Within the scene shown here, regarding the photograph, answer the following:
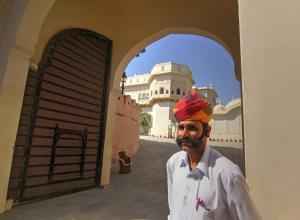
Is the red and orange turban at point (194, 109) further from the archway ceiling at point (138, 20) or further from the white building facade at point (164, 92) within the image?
the white building facade at point (164, 92)

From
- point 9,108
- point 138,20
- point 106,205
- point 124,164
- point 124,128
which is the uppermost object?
point 138,20

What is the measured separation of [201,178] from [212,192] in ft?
0.39

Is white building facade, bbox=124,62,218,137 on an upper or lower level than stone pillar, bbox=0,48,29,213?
upper

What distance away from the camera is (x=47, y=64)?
15.6 ft

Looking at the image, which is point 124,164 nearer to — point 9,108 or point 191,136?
point 9,108

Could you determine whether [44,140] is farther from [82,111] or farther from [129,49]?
[129,49]

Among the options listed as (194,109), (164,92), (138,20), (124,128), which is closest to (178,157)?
(194,109)

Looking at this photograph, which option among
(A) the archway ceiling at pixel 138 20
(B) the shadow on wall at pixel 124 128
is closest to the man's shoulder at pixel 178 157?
(A) the archway ceiling at pixel 138 20

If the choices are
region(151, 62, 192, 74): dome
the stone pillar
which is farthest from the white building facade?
the stone pillar

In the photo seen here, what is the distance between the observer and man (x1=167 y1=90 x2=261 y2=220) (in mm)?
1209

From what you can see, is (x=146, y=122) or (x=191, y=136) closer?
(x=191, y=136)

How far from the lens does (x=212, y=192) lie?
128 centimetres

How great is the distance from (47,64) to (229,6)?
14.8 feet

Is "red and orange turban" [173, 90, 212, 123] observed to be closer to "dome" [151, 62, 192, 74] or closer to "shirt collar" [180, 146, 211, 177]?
"shirt collar" [180, 146, 211, 177]
